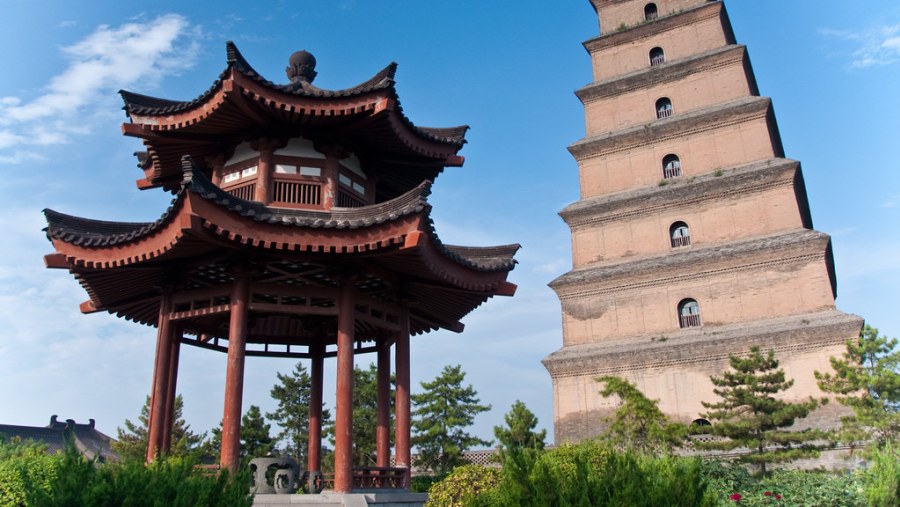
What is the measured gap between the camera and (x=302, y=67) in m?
15.2

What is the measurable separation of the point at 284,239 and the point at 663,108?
25975 mm

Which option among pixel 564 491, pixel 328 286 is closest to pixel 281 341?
pixel 328 286

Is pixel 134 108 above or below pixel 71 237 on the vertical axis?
above

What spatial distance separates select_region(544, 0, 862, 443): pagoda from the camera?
2630 cm

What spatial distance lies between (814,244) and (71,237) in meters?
24.8

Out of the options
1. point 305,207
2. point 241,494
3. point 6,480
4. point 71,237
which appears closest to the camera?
point 241,494

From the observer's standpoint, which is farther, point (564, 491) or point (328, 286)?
point (328, 286)

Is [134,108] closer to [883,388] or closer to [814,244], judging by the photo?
[883,388]

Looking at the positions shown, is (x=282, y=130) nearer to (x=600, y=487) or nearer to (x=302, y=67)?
(x=302, y=67)

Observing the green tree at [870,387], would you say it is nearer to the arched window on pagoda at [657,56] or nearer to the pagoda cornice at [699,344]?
the pagoda cornice at [699,344]

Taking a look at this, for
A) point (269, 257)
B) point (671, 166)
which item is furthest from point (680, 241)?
point (269, 257)

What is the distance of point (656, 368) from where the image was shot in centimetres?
2747

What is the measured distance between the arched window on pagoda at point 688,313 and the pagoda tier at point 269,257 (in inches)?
623

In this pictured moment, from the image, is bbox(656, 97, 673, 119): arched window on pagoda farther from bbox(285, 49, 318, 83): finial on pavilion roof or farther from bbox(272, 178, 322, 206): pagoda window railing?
bbox(272, 178, 322, 206): pagoda window railing
